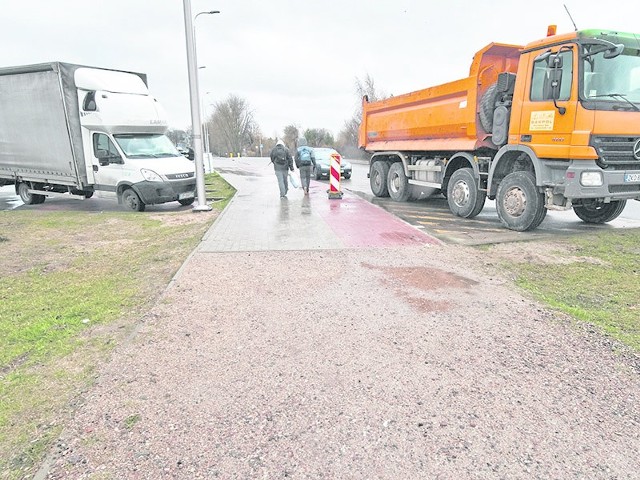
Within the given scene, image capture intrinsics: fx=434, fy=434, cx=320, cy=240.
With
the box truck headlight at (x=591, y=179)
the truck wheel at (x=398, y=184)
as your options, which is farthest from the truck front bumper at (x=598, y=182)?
the truck wheel at (x=398, y=184)

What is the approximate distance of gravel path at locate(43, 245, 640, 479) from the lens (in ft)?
7.82

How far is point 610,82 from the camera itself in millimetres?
6863

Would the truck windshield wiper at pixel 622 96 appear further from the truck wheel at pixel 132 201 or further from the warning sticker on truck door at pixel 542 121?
the truck wheel at pixel 132 201

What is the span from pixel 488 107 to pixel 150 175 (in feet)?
27.8

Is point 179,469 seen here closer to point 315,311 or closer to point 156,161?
point 315,311

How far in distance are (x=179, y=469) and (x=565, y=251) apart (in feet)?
21.7

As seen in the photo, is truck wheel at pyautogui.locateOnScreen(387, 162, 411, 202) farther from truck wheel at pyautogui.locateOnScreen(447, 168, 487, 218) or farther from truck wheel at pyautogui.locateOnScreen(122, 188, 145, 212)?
truck wheel at pyautogui.locateOnScreen(122, 188, 145, 212)

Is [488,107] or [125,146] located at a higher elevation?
[488,107]

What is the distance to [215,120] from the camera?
88.0 metres

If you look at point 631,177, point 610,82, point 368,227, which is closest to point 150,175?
point 368,227

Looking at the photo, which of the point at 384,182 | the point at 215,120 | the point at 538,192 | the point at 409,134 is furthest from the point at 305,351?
the point at 215,120

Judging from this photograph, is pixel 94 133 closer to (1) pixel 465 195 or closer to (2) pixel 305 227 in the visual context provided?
(2) pixel 305 227

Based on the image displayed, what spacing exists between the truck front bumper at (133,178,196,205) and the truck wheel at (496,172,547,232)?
8.25m

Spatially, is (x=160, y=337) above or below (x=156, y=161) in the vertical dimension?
below
